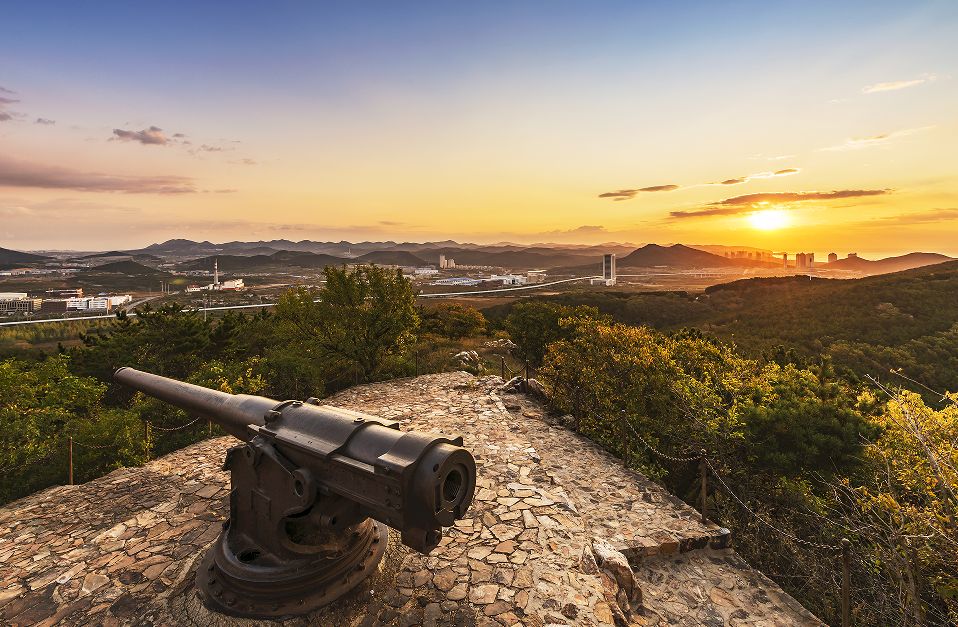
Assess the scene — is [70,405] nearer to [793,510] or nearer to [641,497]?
[641,497]

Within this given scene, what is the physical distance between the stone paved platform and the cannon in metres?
0.30

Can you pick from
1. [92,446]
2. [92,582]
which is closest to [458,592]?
[92,582]

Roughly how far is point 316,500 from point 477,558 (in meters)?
2.63

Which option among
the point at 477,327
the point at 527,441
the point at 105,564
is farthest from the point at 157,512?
the point at 477,327

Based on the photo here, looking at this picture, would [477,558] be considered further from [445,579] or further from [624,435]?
[624,435]

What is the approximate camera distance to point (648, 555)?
7.22m

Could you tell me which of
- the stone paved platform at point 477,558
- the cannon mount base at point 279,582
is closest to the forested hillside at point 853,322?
the stone paved platform at point 477,558

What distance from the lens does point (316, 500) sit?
4184 mm

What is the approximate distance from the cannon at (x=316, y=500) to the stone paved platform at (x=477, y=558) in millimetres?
296

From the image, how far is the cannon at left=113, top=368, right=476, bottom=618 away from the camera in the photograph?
357cm

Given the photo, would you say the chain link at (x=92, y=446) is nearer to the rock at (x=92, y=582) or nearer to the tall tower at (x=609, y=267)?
the rock at (x=92, y=582)

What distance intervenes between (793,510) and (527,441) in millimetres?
5326

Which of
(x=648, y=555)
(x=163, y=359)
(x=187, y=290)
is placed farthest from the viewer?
(x=187, y=290)

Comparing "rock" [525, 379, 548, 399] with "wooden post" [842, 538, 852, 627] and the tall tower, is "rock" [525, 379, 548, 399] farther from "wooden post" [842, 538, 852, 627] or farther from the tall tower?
the tall tower
